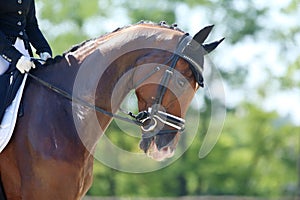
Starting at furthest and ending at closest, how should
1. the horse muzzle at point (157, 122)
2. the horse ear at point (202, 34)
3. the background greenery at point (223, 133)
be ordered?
the background greenery at point (223, 133) → the horse ear at point (202, 34) → the horse muzzle at point (157, 122)

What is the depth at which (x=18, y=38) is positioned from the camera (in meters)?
6.74

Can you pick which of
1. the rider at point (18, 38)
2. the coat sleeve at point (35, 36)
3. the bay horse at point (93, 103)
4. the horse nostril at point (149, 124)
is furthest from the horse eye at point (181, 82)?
the coat sleeve at point (35, 36)

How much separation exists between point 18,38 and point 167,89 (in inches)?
61.5

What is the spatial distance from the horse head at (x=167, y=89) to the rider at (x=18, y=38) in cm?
108

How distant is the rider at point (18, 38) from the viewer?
251 inches

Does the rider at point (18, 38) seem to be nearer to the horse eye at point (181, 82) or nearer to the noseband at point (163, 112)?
the noseband at point (163, 112)

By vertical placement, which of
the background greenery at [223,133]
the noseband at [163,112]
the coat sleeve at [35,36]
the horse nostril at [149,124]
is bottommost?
the horse nostril at [149,124]

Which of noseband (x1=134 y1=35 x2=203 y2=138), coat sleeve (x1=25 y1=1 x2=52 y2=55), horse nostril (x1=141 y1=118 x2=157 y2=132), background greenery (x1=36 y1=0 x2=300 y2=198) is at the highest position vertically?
background greenery (x1=36 y1=0 x2=300 y2=198)

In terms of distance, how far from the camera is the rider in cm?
638

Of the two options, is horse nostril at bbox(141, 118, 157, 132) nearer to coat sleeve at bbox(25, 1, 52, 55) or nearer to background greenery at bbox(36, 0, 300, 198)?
coat sleeve at bbox(25, 1, 52, 55)

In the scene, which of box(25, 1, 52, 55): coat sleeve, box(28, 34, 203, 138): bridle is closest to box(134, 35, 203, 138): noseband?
box(28, 34, 203, 138): bridle

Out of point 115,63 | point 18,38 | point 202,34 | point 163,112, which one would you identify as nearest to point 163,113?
point 163,112

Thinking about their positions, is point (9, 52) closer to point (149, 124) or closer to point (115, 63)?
point (115, 63)

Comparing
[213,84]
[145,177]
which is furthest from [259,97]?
[213,84]
